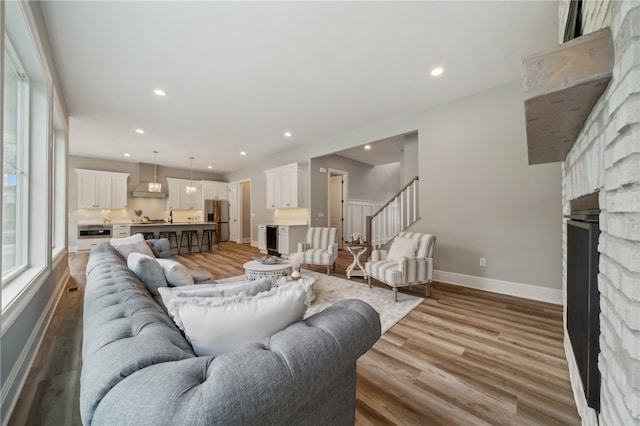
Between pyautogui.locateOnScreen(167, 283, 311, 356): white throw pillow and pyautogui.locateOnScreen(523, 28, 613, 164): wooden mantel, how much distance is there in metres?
1.24

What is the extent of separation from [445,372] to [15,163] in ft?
13.1

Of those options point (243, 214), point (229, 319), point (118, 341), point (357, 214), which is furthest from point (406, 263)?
point (243, 214)

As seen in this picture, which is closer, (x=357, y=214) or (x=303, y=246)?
(x=303, y=246)

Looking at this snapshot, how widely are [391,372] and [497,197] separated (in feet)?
9.70

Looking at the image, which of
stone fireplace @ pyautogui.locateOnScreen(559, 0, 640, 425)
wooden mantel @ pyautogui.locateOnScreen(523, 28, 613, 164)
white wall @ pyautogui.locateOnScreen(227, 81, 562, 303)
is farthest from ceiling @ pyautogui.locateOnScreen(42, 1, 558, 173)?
stone fireplace @ pyautogui.locateOnScreen(559, 0, 640, 425)

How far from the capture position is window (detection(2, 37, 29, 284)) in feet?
6.45

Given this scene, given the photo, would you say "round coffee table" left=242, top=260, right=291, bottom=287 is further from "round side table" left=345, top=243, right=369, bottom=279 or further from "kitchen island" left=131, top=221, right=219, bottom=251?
"kitchen island" left=131, top=221, right=219, bottom=251

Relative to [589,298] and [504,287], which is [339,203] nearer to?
[504,287]

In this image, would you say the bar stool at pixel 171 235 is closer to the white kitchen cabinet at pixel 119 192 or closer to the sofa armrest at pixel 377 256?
the white kitchen cabinet at pixel 119 192

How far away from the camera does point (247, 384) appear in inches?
23.2

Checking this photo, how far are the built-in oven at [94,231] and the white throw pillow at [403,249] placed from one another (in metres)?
7.88

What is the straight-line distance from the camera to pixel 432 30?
2322mm

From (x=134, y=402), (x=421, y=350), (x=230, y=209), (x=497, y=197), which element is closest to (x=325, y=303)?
(x=421, y=350)

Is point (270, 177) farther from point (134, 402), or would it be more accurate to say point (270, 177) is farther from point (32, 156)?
point (134, 402)
